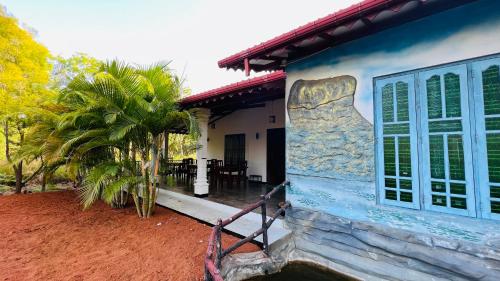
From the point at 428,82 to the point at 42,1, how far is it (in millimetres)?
15982

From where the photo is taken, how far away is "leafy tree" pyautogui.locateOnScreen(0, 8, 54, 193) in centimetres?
578

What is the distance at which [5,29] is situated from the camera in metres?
5.95

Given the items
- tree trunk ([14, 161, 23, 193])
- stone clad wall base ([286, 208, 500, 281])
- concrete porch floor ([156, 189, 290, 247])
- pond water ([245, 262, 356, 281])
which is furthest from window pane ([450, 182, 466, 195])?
tree trunk ([14, 161, 23, 193])

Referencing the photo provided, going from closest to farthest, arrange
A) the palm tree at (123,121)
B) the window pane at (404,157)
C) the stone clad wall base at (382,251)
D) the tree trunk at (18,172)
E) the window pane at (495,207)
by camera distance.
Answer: the window pane at (495,207) < the stone clad wall base at (382,251) < the window pane at (404,157) < the palm tree at (123,121) < the tree trunk at (18,172)

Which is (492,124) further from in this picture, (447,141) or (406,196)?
(406,196)

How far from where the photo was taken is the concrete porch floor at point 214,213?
379 cm

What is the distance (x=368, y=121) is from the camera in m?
3.11

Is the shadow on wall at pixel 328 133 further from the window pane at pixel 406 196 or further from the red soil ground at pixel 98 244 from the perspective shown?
the red soil ground at pixel 98 244

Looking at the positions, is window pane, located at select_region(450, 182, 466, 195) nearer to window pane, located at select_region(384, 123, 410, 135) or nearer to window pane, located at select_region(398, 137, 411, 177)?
window pane, located at select_region(398, 137, 411, 177)

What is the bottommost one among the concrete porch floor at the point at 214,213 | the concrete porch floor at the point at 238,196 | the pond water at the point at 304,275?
the pond water at the point at 304,275

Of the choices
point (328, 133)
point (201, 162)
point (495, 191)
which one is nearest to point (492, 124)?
point (495, 191)

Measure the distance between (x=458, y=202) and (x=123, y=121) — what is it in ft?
17.0

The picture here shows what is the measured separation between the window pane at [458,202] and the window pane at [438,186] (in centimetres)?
12

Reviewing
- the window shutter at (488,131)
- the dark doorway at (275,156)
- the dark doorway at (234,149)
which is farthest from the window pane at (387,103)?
the dark doorway at (234,149)
